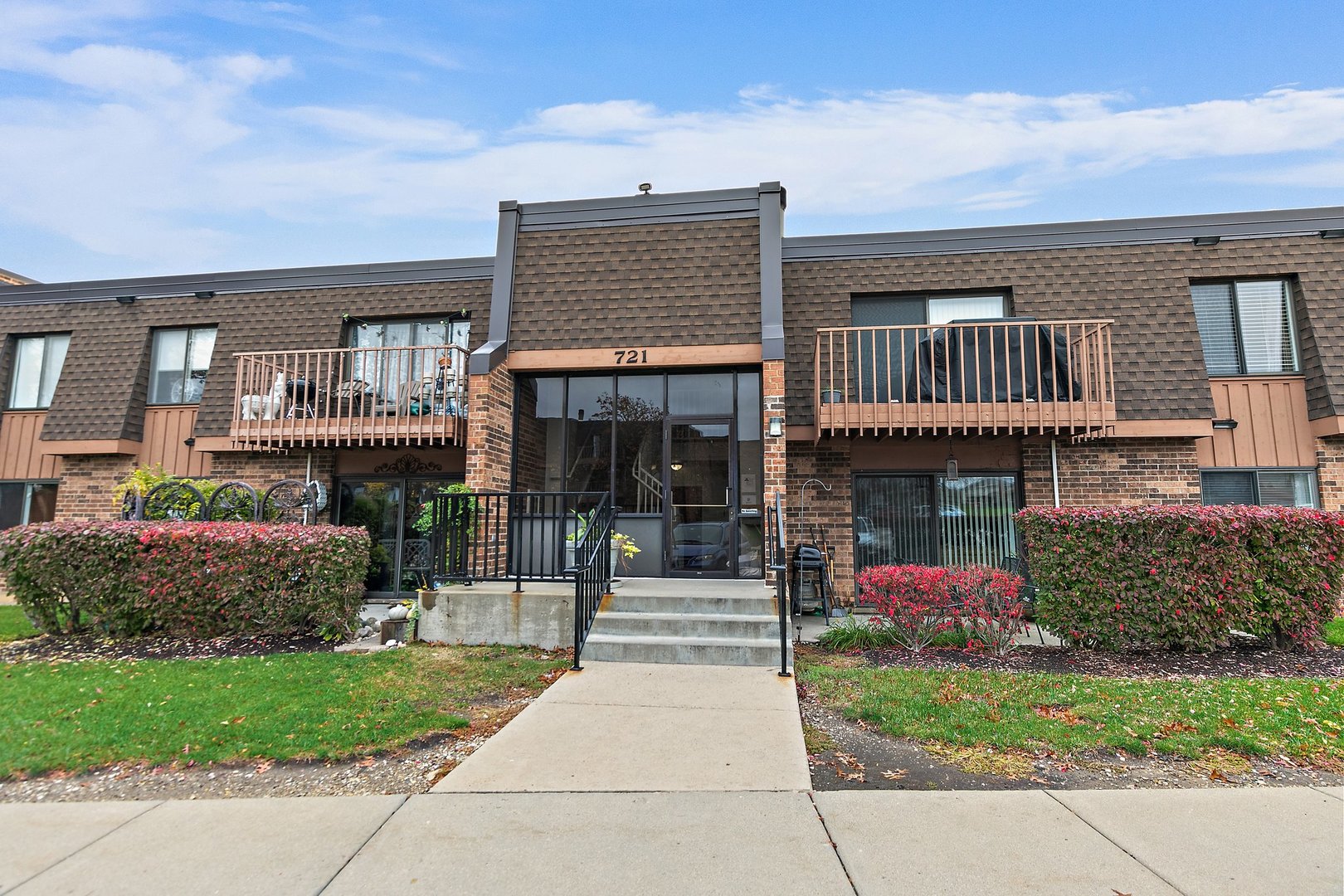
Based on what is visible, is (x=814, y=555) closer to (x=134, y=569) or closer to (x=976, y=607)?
(x=976, y=607)

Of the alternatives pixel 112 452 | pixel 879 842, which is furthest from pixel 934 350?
pixel 112 452

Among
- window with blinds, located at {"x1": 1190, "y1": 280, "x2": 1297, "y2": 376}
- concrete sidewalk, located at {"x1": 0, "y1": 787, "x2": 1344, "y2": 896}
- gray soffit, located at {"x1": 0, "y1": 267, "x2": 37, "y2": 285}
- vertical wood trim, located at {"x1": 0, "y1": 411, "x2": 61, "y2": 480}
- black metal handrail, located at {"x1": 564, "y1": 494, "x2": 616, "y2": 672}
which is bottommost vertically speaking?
concrete sidewalk, located at {"x1": 0, "y1": 787, "x2": 1344, "y2": 896}

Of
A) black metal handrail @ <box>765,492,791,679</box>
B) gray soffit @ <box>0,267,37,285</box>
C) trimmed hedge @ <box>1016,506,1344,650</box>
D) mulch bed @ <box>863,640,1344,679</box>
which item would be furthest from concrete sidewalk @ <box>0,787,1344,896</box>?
gray soffit @ <box>0,267,37,285</box>

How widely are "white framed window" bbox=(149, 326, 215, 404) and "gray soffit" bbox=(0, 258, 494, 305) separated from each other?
737 mm

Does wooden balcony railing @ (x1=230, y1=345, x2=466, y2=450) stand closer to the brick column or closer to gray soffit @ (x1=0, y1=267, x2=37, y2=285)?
the brick column

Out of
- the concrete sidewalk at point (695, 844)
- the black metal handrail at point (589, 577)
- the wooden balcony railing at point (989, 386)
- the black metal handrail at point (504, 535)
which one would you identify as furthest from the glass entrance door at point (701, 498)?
the concrete sidewalk at point (695, 844)

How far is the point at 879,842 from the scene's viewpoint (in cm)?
262

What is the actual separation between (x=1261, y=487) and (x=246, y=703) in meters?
11.7

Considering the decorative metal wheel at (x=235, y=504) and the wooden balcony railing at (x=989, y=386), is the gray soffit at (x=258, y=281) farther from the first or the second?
the wooden balcony railing at (x=989, y=386)

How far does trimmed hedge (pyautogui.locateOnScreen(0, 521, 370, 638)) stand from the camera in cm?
628

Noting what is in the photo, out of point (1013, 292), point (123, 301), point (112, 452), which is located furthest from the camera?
point (123, 301)

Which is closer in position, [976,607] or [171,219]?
[976,607]

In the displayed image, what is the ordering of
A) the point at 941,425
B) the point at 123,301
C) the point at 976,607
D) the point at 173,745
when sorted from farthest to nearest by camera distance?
the point at 123,301
the point at 941,425
the point at 976,607
the point at 173,745

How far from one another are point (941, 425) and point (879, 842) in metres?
5.98
